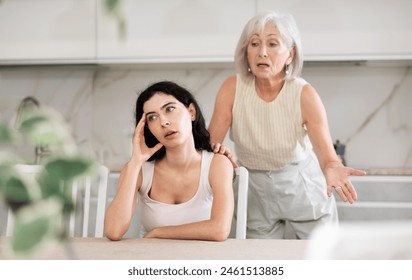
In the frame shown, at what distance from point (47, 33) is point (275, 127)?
870 mm

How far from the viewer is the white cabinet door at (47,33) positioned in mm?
1485

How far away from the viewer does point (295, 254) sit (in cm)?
54

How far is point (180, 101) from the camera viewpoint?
2.54ft

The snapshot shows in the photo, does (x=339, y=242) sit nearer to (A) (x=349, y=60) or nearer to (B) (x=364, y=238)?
(B) (x=364, y=238)

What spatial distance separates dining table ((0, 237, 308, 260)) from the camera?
0.52m

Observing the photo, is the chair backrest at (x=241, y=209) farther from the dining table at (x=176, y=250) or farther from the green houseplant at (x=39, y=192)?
the green houseplant at (x=39, y=192)

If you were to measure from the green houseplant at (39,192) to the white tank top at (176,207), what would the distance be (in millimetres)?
651

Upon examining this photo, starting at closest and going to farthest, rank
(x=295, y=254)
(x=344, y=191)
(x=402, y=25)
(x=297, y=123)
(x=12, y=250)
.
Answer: (x=12, y=250)
(x=295, y=254)
(x=344, y=191)
(x=297, y=123)
(x=402, y=25)

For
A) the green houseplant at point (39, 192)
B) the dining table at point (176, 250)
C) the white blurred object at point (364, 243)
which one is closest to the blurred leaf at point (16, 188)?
the green houseplant at point (39, 192)

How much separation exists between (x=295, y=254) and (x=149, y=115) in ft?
0.99

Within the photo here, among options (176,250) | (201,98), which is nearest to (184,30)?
(201,98)

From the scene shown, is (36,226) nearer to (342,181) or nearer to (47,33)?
(342,181)

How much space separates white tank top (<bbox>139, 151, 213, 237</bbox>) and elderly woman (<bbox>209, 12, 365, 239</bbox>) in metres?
0.05

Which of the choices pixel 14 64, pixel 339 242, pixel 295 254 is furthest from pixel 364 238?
pixel 14 64
